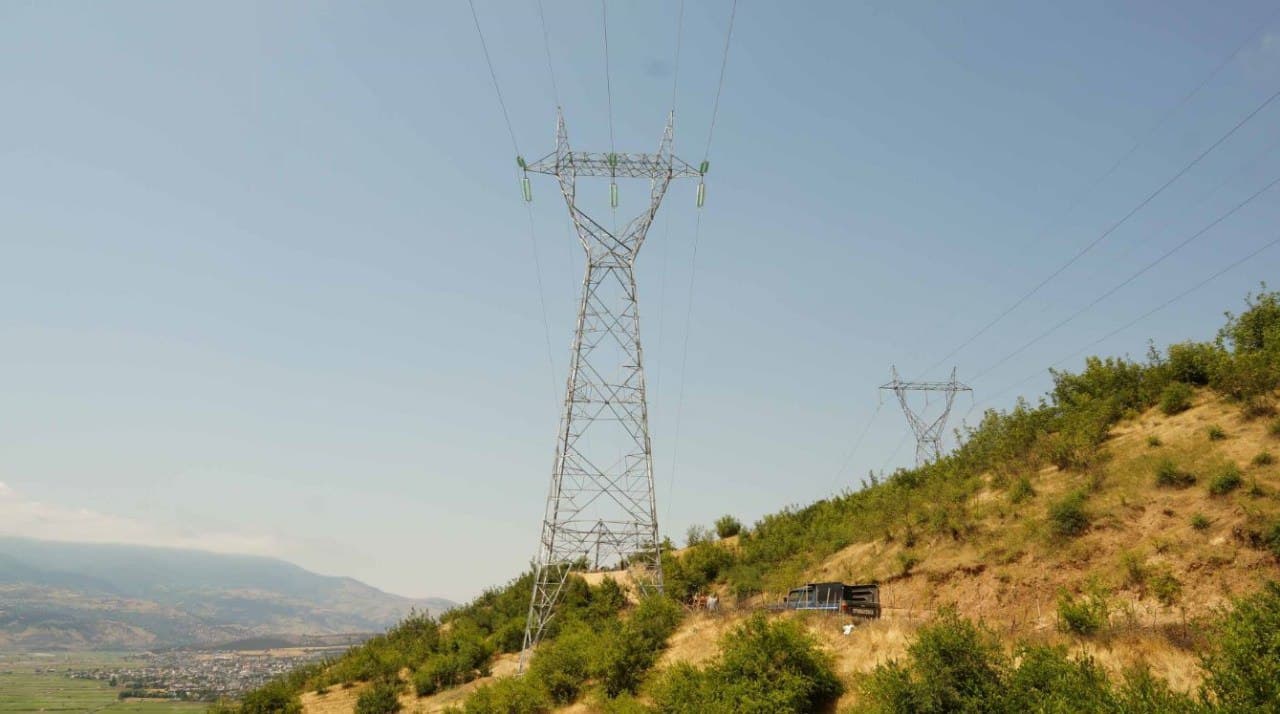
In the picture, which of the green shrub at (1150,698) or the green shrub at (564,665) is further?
the green shrub at (564,665)

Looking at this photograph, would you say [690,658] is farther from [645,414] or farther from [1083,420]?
[1083,420]

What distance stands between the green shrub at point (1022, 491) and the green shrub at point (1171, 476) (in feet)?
20.4

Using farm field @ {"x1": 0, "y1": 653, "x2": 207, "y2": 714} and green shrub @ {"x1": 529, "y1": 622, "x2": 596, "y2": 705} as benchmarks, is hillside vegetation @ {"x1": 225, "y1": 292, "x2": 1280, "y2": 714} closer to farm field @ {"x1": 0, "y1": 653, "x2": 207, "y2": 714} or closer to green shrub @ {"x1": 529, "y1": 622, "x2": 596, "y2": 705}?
green shrub @ {"x1": 529, "y1": 622, "x2": 596, "y2": 705}

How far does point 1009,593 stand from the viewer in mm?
33312

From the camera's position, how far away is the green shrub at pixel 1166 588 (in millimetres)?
27812

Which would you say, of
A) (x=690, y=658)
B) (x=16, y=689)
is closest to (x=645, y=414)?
(x=690, y=658)

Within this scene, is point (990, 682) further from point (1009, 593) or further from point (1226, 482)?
point (1226, 482)

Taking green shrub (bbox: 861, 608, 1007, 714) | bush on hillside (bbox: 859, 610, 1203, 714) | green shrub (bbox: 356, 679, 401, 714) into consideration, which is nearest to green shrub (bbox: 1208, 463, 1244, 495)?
bush on hillside (bbox: 859, 610, 1203, 714)

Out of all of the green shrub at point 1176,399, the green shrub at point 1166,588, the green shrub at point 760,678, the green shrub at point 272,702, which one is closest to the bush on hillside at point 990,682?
the green shrub at point 760,678

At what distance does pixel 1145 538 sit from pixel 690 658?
20425 millimetres

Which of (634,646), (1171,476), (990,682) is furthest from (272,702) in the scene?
(1171,476)

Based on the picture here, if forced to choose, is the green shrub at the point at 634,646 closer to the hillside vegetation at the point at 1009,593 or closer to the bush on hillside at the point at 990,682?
the hillside vegetation at the point at 1009,593

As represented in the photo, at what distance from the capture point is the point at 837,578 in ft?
145

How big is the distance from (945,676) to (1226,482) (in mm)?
19550
